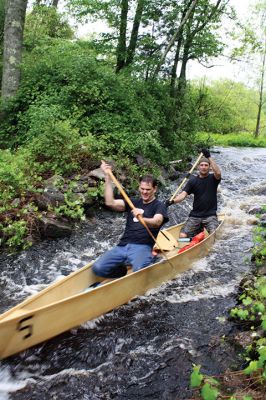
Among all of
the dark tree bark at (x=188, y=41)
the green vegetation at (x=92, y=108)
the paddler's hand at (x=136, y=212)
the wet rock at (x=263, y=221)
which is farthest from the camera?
the dark tree bark at (x=188, y=41)

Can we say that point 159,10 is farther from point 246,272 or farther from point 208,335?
point 208,335

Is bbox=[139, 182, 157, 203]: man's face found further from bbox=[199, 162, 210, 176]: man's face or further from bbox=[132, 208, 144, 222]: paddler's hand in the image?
bbox=[199, 162, 210, 176]: man's face

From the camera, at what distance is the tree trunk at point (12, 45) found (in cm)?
1084

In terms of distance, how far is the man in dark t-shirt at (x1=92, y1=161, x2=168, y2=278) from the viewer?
5.49 metres

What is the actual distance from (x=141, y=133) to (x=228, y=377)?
7.80m

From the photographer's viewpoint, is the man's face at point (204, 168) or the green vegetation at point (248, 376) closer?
the green vegetation at point (248, 376)

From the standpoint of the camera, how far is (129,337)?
4.80 m

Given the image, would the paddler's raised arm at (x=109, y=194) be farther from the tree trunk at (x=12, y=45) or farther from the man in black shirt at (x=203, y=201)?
the tree trunk at (x=12, y=45)

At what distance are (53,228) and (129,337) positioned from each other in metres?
3.32

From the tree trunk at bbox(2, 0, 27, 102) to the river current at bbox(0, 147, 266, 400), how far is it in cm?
577

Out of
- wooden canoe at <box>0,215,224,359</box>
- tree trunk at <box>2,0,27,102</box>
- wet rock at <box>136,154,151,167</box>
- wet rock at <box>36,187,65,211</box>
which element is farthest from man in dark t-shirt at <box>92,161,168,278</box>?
tree trunk at <box>2,0,27,102</box>

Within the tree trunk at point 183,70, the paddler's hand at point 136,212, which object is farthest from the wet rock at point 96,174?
the tree trunk at point 183,70

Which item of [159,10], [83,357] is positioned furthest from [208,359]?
[159,10]

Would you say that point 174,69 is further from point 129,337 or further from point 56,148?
point 129,337
